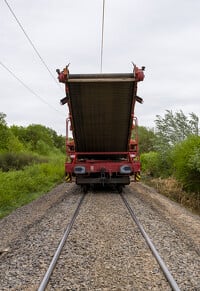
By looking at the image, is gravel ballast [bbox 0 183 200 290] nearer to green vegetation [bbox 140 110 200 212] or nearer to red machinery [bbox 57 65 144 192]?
red machinery [bbox 57 65 144 192]

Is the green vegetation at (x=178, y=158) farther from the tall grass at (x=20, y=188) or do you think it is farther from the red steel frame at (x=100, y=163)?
the tall grass at (x=20, y=188)

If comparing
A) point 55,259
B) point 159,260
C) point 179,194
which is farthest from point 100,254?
point 179,194

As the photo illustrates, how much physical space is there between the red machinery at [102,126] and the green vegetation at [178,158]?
3.80 m

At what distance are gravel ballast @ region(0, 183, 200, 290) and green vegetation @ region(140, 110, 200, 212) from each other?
25.2 ft

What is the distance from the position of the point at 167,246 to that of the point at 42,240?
223 cm

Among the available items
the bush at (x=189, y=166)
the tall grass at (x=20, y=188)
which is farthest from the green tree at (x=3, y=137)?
the bush at (x=189, y=166)

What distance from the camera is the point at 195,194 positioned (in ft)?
62.2

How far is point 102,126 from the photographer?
13820 millimetres

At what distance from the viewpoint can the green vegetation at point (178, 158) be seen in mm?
18844

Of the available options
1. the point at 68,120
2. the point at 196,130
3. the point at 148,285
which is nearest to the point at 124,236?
the point at 148,285

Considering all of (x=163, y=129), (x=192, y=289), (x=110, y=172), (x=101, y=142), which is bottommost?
(x=192, y=289)

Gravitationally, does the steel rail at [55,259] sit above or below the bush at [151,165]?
below

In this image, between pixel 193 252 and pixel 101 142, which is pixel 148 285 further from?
pixel 101 142

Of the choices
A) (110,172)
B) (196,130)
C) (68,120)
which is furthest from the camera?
(196,130)
